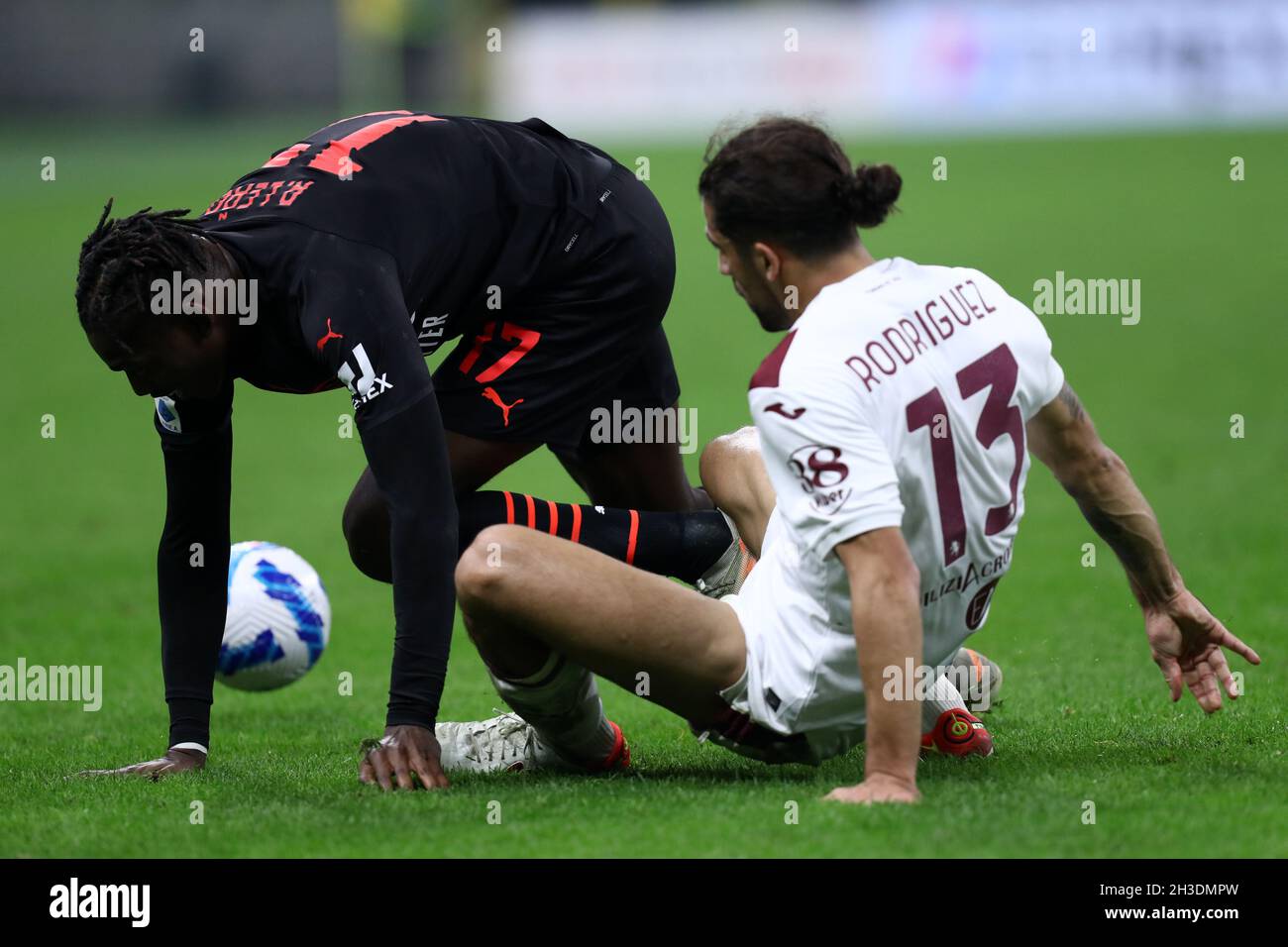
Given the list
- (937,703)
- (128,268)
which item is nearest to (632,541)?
(937,703)

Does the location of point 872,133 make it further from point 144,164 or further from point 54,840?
point 54,840

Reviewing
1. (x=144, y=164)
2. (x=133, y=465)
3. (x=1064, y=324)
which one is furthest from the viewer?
(x=144, y=164)

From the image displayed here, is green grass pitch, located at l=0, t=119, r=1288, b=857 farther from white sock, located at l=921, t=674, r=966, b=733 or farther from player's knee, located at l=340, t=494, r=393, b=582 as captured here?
player's knee, located at l=340, t=494, r=393, b=582

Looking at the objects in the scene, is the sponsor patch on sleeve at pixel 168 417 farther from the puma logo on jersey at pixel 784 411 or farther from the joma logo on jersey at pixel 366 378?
the puma logo on jersey at pixel 784 411

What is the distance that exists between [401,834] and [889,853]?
3.48 ft

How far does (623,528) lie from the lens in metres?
5.04

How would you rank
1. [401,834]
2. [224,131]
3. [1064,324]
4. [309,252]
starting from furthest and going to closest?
[224,131], [1064,324], [309,252], [401,834]

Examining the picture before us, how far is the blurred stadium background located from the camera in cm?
400

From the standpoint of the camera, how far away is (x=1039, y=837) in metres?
3.53

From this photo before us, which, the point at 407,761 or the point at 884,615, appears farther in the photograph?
the point at 407,761

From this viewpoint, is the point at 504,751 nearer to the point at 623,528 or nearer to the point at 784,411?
the point at 623,528

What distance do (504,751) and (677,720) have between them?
3.50 ft

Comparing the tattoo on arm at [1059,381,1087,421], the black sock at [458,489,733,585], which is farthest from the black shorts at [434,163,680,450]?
the tattoo on arm at [1059,381,1087,421]
